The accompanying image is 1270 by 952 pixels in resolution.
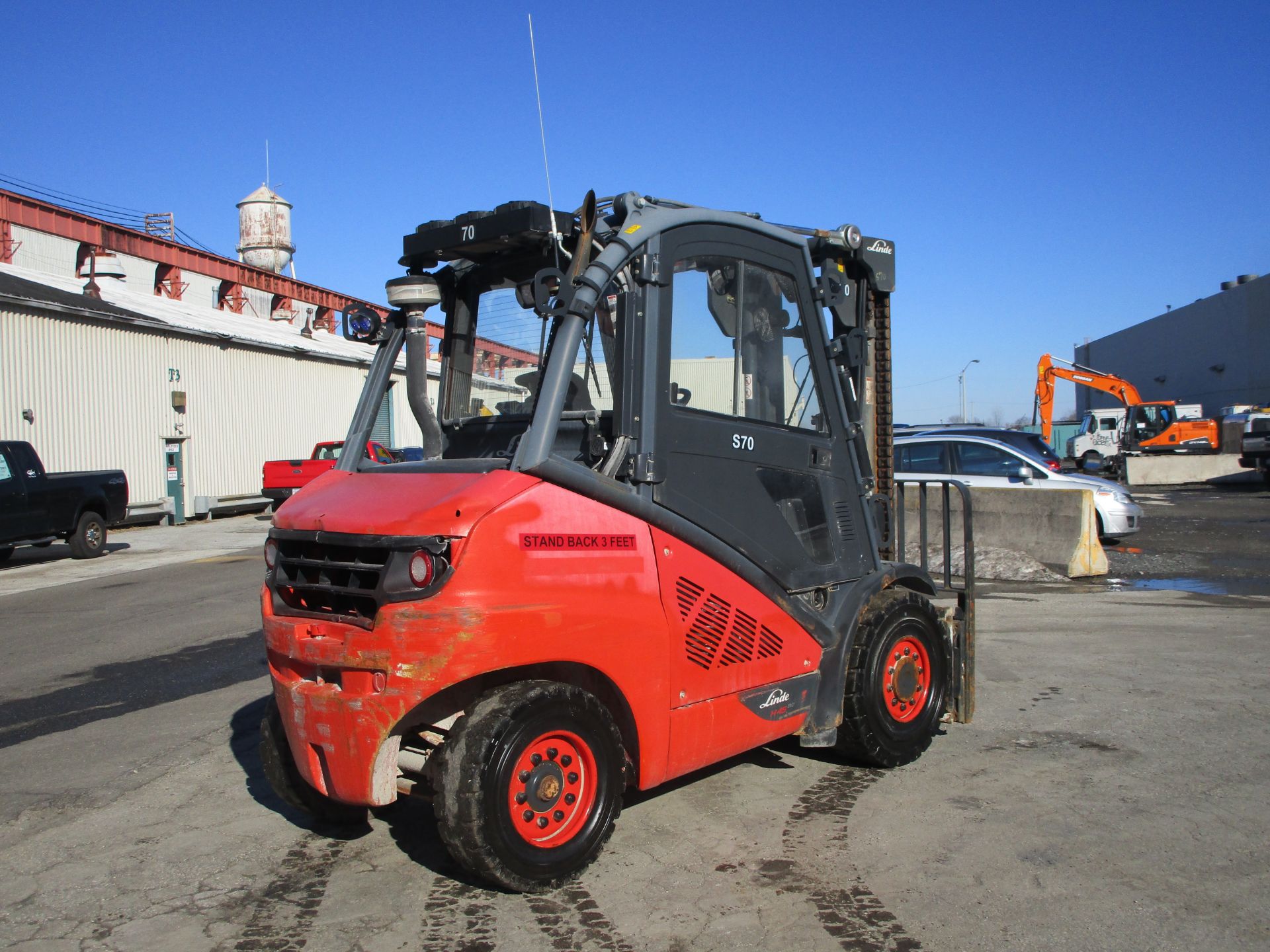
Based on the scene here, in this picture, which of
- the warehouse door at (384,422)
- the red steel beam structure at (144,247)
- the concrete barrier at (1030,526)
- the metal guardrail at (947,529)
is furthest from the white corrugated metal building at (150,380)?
the warehouse door at (384,422)

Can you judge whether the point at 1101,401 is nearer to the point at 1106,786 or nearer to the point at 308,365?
the point at 308,365

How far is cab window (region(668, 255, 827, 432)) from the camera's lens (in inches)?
179

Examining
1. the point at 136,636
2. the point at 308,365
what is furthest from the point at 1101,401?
the point at 136,636

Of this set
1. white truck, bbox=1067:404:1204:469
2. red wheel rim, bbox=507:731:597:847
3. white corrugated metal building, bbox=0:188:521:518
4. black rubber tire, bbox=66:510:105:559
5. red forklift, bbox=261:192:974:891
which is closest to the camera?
red forklift, bbox=261:192:974:891

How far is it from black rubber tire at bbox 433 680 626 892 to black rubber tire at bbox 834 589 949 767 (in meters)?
1.69

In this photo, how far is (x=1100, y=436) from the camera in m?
45.2

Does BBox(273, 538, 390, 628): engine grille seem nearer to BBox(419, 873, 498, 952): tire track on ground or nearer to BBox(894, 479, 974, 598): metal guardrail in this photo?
BBox(419, 873, 498, 952): tire track on ground

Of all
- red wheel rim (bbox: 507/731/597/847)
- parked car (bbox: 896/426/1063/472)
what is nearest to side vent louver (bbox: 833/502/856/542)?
red wheel rim (bbox: 507/731/597/847)

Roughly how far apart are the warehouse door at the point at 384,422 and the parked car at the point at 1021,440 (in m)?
11.6

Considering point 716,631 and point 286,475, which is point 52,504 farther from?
point 716,631

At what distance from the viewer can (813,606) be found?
5.11 metres

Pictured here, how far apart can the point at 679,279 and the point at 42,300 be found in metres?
23.5

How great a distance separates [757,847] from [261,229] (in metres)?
49.8

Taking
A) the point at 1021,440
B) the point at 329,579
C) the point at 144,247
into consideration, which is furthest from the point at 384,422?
the point at 144,247
